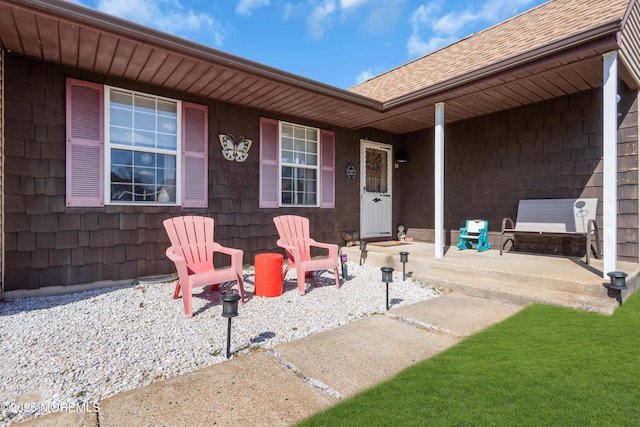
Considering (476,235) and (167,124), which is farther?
(476,235)

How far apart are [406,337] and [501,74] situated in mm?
3325

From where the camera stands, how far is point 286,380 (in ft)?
6.32

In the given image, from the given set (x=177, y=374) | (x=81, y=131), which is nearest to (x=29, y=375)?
(x=177, y=374)

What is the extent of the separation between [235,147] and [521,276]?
404 centimetres

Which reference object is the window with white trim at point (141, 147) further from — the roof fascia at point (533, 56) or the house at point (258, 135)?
the roof fascia at point (533, 56)

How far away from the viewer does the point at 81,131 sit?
3697 mm

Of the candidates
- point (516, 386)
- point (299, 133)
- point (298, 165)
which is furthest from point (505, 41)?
point (516, 386)

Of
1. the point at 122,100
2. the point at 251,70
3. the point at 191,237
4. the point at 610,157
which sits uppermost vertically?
the point at 251,70

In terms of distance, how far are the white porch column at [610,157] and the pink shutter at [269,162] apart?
4.09m

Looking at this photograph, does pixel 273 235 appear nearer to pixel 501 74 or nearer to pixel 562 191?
pixel 501 74

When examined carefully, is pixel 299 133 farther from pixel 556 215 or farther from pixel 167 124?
pixel 556 215

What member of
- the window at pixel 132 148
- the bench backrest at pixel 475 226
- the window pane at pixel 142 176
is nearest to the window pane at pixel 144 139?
the window at pixel 132 148

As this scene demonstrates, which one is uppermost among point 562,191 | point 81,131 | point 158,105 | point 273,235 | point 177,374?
point 158,105

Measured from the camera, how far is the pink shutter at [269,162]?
17.0ft
